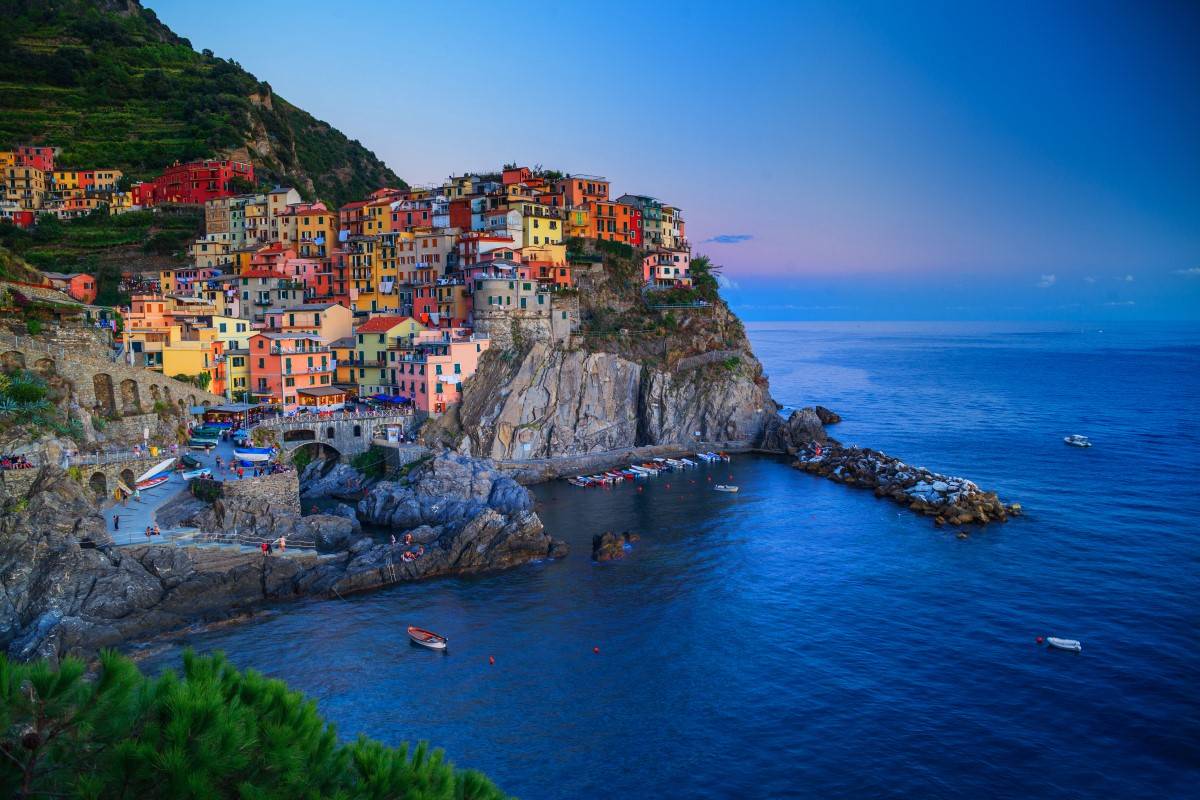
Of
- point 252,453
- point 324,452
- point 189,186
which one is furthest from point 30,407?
point 189,186

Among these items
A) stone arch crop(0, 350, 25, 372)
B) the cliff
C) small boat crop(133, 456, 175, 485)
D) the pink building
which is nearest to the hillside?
the pink building

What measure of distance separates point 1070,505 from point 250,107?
314ft

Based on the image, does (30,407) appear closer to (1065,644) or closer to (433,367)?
(433,367)

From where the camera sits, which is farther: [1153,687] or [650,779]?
[1153,687]

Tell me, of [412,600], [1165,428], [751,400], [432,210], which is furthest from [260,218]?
[1165,428]

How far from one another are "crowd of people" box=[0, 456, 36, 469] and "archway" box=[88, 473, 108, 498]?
2.95m

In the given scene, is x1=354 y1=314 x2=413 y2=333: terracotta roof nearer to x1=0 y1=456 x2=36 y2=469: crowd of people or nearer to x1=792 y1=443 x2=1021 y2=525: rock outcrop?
x1=0 y1=456 x2=36 y2=469: crowd of people

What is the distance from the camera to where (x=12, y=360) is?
40000 millimetres

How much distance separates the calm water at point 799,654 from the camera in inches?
905

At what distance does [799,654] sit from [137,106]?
104m

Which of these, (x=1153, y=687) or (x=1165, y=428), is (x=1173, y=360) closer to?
(x=1165, y=428)

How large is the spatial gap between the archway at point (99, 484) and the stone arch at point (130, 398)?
7.53 meters

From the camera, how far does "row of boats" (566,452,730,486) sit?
179ft

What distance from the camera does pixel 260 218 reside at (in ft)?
251
